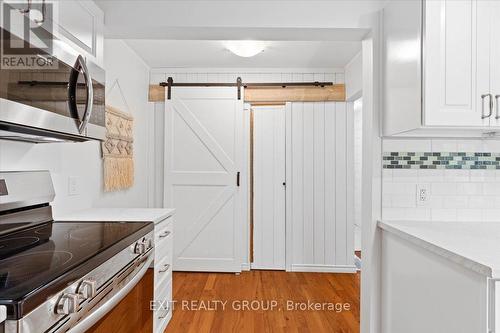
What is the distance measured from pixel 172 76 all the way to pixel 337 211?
8.39 feet

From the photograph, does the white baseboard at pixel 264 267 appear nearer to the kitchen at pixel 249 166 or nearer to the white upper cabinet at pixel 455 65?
the kitchen at pixel 249 166

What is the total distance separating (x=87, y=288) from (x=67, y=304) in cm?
10

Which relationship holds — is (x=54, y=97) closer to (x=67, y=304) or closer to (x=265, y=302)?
(x=67, y=304)

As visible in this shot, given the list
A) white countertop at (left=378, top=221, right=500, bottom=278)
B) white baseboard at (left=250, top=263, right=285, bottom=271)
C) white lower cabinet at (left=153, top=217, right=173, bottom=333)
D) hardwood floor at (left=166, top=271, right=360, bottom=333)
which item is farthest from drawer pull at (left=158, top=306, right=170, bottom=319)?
white baseboard at (left=250, top=263, right=285, bottom=271)

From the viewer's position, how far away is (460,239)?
146cm

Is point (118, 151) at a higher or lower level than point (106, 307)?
higher

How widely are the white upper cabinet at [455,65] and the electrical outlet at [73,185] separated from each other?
2.09m

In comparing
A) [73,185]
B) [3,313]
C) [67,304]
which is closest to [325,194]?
[73,185]

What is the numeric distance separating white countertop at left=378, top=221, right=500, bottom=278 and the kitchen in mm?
17

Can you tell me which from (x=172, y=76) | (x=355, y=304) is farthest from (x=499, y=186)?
(x=172, y=76)

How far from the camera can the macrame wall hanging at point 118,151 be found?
9.23 feet

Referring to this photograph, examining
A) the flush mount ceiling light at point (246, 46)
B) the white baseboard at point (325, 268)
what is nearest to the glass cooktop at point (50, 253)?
the flush mount ceiling light at point (246, 46)

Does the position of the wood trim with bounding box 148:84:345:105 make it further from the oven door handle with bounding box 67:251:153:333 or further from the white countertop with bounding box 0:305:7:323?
the white countertop with bounding box 0:305:7:323

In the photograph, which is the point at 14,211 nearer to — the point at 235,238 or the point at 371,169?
the point at 371,169
